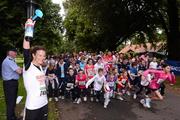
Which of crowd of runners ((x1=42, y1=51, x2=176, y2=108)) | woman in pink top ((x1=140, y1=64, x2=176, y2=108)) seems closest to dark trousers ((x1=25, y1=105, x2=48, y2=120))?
woman in pink top ((x1=140, y1=64, x2=176, y2=108))

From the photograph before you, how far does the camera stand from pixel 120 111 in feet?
45.4

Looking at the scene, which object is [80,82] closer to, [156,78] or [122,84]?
[122,84]

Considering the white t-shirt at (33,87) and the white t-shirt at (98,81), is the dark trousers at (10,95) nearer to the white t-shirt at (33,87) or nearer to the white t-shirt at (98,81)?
the white t-shirt at (33,87)

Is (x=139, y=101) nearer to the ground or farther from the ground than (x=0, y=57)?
nearer to the ground

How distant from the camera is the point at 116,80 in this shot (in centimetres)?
1673

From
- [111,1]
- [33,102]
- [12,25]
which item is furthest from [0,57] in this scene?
[33,102]

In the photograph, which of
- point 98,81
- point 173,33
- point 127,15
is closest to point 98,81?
point 98,81

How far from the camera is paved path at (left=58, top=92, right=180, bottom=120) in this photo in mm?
12750

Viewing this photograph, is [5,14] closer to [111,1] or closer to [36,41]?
[36,41]

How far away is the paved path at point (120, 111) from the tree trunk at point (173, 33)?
59.8ft

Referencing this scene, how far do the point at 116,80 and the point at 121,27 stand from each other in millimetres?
22199

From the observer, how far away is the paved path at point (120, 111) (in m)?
12.8

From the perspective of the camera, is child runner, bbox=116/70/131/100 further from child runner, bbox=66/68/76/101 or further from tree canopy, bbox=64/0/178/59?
tree canopy, bbox=64/0/178/59

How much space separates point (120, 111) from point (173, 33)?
72.8ft
